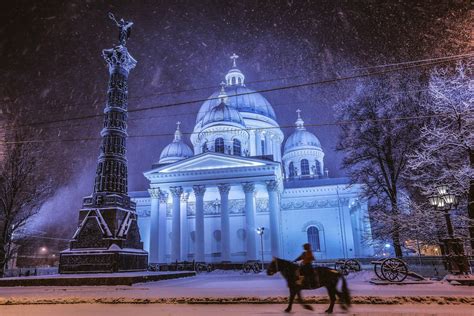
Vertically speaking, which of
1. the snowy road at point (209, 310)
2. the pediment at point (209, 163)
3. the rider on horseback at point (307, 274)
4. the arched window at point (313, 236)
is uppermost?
the pediment at point (209, 163)

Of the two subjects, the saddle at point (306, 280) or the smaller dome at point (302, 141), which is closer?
the saddle at point (306, 280)

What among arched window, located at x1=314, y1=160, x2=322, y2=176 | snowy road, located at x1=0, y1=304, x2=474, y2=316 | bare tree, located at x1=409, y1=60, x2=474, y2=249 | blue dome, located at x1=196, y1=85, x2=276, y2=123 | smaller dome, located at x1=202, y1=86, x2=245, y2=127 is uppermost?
blue dome, located at x1=196, y1=85, x2=276, y2=123

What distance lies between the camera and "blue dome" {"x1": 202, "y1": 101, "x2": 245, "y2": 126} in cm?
4859

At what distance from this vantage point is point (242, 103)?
56938mm

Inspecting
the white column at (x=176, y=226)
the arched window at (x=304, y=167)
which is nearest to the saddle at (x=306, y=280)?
the white column at (x=176, y=226)

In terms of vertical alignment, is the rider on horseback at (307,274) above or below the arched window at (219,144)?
below

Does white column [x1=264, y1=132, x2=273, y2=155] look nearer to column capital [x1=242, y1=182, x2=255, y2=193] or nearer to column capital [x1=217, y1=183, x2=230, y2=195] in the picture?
column capital [x1=242, y1=182, x2=255, y2=193]

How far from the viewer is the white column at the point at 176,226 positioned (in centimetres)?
3719

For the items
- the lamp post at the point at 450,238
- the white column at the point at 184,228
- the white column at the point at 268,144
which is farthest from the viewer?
the white column at the point at 268,144

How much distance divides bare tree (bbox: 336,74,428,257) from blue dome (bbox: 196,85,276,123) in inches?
1293

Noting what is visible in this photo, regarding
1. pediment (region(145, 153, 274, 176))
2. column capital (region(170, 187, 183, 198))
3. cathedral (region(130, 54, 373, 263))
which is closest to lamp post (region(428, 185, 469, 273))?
Answer: cathedral (region(130, 54, 373, 263))

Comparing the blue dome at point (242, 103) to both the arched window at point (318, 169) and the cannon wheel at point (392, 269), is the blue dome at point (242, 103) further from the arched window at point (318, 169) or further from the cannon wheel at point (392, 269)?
the cannon wheel at point (392, 269)

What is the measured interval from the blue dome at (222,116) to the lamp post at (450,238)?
36102 millimetres

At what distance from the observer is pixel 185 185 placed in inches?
1535
